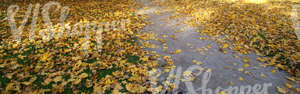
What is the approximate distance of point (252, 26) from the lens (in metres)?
5.67

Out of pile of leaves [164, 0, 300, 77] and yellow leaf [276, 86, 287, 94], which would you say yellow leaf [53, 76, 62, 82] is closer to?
pile of leaves [164, 0, 300, 77]

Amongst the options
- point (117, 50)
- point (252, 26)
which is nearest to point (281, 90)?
point (252, 26)

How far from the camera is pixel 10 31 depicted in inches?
221

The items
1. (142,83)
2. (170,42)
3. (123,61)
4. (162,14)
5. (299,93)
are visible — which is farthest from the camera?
(162,14)

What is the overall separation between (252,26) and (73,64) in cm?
574

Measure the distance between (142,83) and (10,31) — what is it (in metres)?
5.38

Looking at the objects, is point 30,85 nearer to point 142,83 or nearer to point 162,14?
point 142,83

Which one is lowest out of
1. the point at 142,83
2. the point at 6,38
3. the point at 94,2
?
the point at 142,83

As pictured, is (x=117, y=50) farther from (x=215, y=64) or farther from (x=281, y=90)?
(x=281, y=90)

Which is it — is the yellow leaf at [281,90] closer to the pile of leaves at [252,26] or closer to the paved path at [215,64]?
the paved path at [215,64]

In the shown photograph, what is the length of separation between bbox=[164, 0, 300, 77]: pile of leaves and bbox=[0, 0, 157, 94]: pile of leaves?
2.56 m

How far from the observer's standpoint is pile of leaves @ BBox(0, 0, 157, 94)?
311 cm

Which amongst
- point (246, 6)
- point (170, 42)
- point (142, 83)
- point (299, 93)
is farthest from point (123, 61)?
point (246, 6)

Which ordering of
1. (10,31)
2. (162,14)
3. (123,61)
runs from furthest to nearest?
(162,14)
(10,31)
(123,61)
